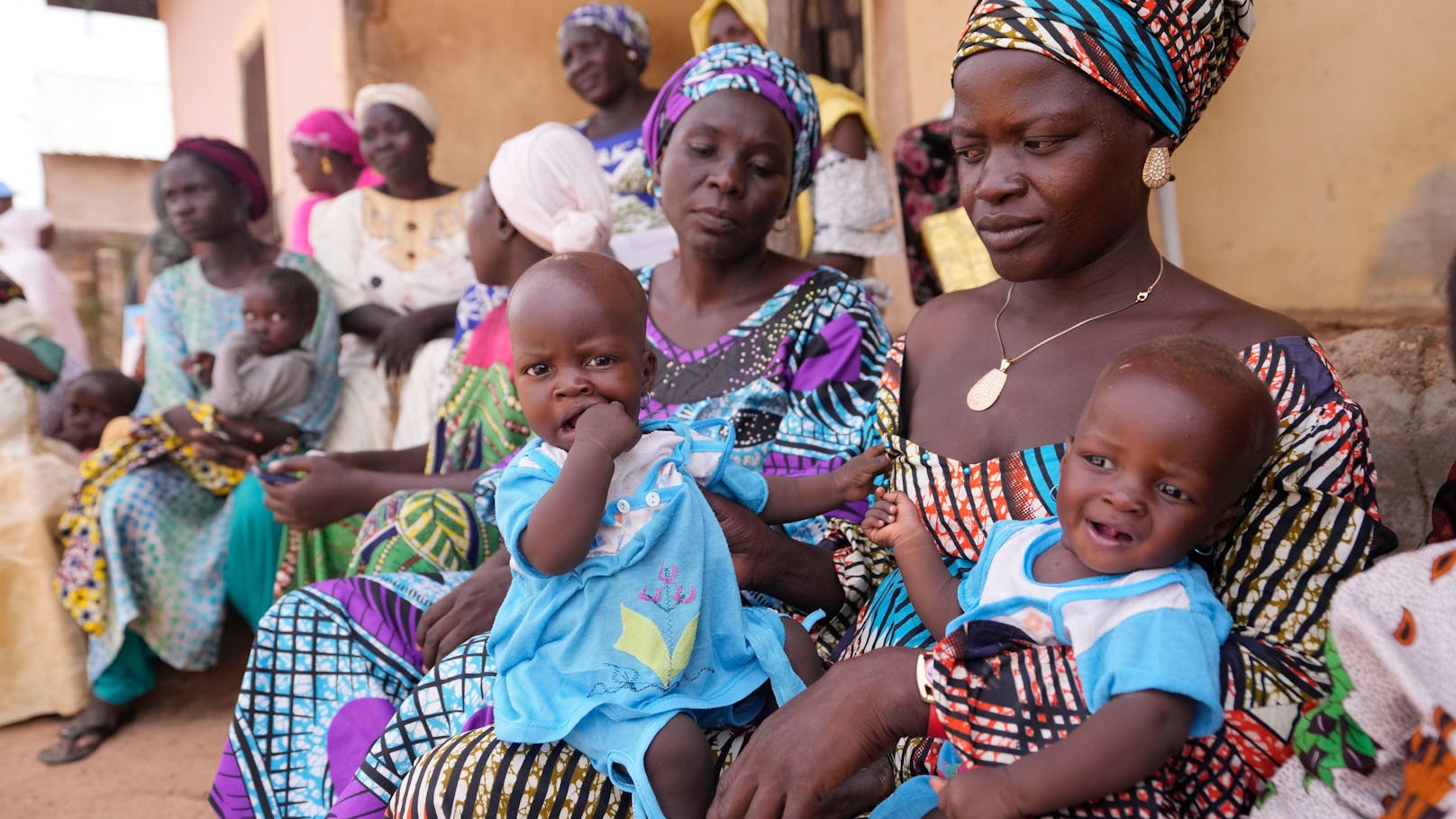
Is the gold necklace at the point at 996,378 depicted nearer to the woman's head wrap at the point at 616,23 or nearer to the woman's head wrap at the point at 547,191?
the woman's head wrap at the point at 547,191

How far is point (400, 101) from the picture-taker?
5527 mm

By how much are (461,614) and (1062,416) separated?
4.38 ft

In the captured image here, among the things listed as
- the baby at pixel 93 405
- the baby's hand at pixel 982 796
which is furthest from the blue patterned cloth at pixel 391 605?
the baby at pixel 93 405

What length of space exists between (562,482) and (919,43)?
410 centimetres

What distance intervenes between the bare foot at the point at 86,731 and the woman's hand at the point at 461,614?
2.46 metres

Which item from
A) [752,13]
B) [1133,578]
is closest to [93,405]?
[752,13]

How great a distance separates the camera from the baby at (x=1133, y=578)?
4.45 ft

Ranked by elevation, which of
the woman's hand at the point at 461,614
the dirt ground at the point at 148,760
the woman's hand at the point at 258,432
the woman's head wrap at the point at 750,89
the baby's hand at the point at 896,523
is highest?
the woman's head wrap at the point at 750,89

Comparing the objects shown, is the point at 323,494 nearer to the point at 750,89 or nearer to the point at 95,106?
the point at 750,89

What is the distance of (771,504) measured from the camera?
2.15m

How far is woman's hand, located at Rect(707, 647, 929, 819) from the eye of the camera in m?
1.66

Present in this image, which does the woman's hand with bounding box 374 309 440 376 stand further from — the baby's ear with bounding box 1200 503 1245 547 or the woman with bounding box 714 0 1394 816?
the baby's ear with bounding box 1200 503 1245 547

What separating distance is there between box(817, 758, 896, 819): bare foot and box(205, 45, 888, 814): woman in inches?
18.0

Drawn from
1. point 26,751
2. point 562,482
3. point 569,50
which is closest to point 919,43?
point 569,50
